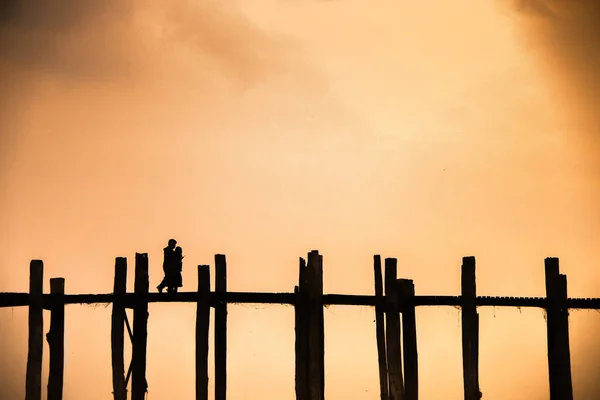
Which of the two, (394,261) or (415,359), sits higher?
(394,261)

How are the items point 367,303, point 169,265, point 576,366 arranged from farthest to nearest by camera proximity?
point 576,366, point 169,265, point 367,303

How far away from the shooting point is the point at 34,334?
16844 mm

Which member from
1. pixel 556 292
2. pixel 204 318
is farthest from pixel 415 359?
pixel 204 318

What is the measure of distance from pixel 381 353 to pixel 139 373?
15.4ft

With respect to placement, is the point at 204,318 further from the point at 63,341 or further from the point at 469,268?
the point at 469,268

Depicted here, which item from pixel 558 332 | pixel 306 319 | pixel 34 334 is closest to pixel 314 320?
pixel 306 319

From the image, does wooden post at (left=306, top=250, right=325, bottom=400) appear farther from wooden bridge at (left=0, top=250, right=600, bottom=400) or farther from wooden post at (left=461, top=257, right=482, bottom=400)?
wooden post at (left=461, top=257, right=482, bottom=400)

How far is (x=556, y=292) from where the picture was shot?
1496 centimetres

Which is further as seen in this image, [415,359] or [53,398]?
[53,398]

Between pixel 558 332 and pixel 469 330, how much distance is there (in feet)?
4.27

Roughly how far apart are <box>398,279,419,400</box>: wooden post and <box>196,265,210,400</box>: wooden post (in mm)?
3162

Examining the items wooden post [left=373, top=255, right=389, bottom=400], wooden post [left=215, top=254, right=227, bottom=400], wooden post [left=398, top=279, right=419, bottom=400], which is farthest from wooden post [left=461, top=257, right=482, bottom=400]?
wooden post [left=215, top=254, right=227, bottom=400]

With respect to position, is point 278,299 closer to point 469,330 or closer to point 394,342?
point 394,342

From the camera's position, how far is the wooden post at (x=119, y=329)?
16.8 meters
